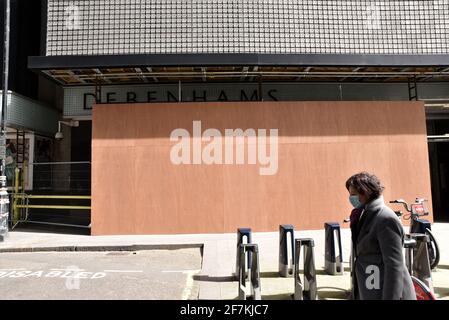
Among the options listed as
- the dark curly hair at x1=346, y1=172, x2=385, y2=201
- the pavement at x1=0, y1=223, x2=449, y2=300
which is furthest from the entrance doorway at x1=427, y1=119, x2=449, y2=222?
the dark curly hair at x1=346, y1=172, x2=385, y2=201

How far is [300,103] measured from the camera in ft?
38.2

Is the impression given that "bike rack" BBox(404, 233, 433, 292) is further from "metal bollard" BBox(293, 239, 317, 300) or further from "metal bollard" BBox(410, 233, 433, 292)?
"metal bollard" BBox(293, 239, 317, 300)

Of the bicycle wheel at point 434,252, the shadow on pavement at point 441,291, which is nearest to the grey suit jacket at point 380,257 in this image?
the shadow on pavement at point 441,291

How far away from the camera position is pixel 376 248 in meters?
3.15

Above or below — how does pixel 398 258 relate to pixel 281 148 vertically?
below

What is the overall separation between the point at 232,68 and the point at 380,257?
892 cm

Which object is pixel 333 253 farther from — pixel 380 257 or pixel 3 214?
pixel 3 214

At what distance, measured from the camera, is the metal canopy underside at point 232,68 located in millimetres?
10625

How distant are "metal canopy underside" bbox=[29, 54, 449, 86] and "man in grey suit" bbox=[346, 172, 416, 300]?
26.1 ft

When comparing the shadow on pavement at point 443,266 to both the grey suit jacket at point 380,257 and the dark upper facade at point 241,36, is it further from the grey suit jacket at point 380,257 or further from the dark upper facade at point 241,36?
the dark upper facade at point 241,36

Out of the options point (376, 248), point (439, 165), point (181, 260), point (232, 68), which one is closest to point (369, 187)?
point (376, 248)
